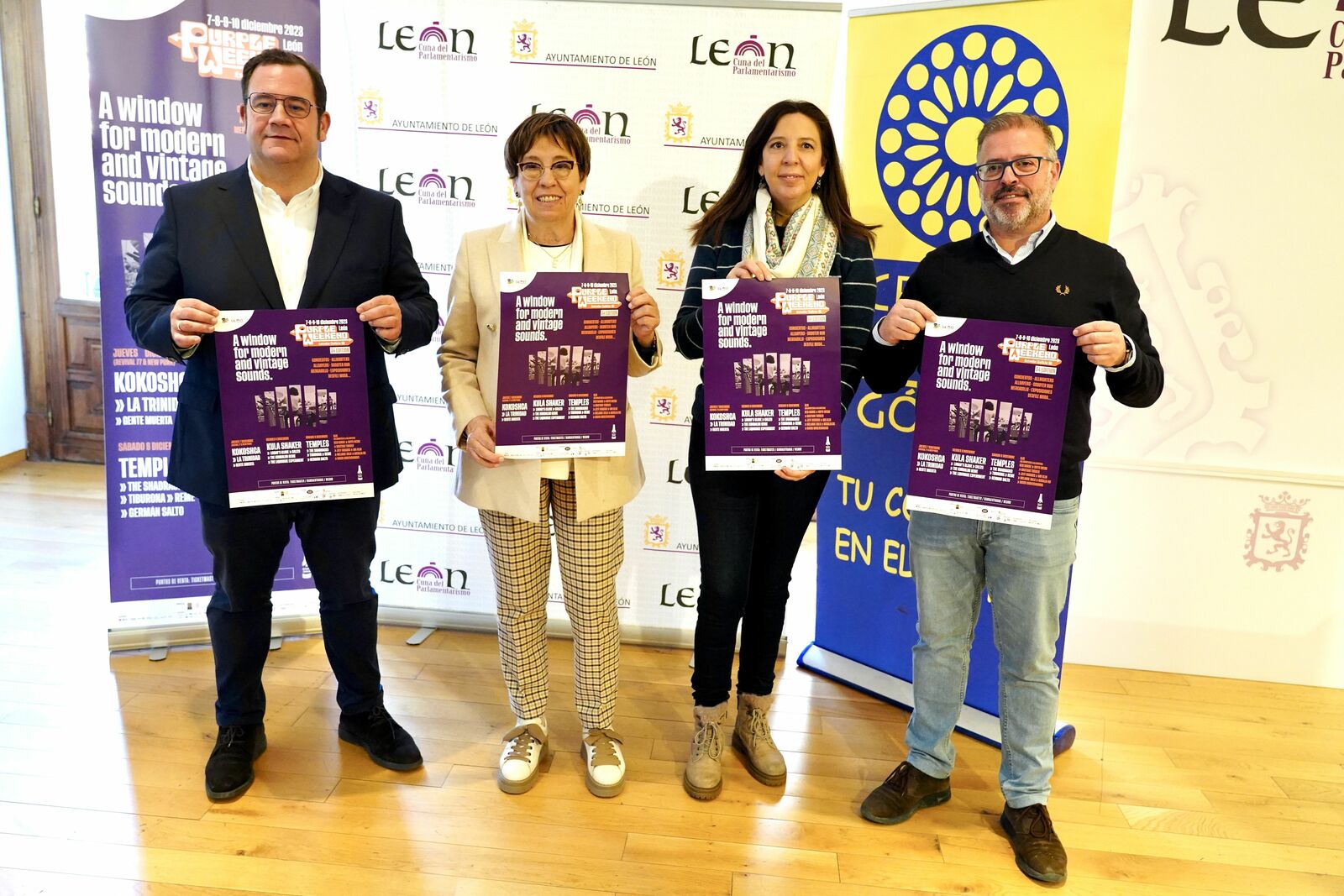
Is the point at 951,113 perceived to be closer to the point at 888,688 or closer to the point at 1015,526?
the point at 1015,526

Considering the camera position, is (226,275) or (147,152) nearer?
(226,275)

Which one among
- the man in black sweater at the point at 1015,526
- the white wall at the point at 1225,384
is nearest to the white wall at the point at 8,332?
the white wall at the point at 1225,384

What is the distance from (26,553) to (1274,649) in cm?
538

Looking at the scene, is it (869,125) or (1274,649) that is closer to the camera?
(869,125)

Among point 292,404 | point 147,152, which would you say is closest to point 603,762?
point 292,404

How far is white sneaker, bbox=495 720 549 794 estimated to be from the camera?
246 cm

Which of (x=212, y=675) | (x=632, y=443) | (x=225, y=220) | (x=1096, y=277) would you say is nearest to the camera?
(x=1096, y=277)

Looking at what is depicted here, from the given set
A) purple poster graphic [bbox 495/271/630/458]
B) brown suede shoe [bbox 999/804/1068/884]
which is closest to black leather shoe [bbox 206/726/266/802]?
purple poster graphic [bbox 495/271/630/458]

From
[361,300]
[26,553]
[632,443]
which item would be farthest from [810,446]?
[26,553]

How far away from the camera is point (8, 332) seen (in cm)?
553

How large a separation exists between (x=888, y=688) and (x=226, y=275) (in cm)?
244

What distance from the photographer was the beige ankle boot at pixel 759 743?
2.54m

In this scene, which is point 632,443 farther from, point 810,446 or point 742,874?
point 742,874

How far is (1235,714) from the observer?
123 inches
